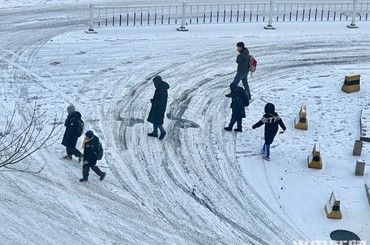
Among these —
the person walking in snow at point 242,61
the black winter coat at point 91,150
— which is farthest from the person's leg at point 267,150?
the black winter coat at point 91,150

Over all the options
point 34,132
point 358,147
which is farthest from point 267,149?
point 34,132

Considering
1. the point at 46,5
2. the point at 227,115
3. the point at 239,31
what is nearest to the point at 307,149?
the point at 227,115

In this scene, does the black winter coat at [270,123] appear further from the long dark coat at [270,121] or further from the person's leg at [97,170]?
the person's leg at [97,170]

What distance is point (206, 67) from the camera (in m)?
24.1

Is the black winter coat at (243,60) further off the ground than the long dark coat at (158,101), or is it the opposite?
the black winter coat at (243,60)

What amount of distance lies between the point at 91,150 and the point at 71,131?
982 millimetres

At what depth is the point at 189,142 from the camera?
18.9 meters

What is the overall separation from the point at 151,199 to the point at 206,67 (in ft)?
28.2

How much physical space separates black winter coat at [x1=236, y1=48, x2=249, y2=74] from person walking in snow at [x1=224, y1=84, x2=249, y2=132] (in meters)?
1.87

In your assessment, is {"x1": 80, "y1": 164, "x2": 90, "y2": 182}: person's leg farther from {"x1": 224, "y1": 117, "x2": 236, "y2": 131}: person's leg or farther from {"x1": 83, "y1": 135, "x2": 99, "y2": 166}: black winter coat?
{"x1": 224, "y1": 117, "x2": 236, "y2": 131}: person's leg

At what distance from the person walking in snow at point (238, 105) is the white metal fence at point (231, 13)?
843cm

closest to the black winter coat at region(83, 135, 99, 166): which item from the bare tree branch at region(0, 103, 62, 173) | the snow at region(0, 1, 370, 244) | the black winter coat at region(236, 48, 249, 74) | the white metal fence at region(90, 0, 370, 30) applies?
the snow at region(0, 1, 370, 244)

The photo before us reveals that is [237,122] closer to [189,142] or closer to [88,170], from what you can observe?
[189,142]

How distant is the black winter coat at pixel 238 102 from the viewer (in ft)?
61.7
